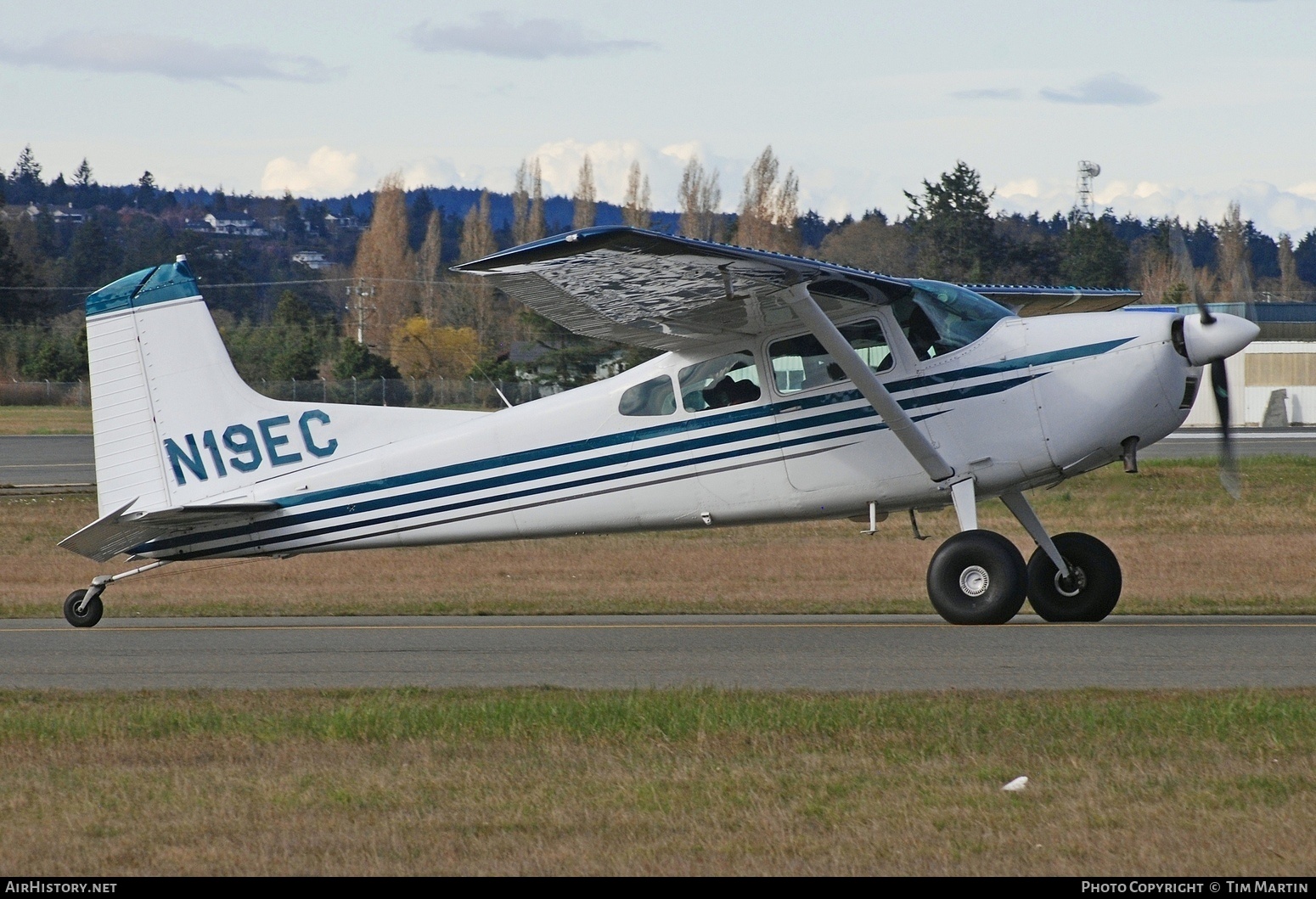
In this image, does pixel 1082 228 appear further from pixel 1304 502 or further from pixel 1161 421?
pixel 1161 421

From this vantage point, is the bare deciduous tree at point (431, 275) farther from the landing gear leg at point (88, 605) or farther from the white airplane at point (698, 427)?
the landing gear leg at point (88, 605)

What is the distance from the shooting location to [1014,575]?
442 inches

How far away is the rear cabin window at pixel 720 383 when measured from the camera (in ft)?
39.5

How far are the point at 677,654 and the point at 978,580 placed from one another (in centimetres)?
254

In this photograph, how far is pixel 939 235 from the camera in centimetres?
7444

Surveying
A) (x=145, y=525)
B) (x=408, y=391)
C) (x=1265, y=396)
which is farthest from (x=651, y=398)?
(x=1265, y=396)

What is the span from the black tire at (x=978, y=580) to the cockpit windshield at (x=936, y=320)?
152 centimetres

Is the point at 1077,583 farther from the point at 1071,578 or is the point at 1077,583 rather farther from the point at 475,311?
the point at 475,311

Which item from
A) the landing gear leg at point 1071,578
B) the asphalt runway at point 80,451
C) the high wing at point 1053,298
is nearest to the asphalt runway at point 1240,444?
the asphalt runway at point 80,451

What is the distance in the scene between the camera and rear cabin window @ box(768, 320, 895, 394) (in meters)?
11.8

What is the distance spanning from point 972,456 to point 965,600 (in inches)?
44.9

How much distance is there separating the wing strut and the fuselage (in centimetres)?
26

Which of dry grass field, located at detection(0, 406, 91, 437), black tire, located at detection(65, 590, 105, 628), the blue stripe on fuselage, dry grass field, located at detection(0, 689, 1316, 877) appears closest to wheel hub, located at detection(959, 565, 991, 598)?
the blue stripe on fuselage
